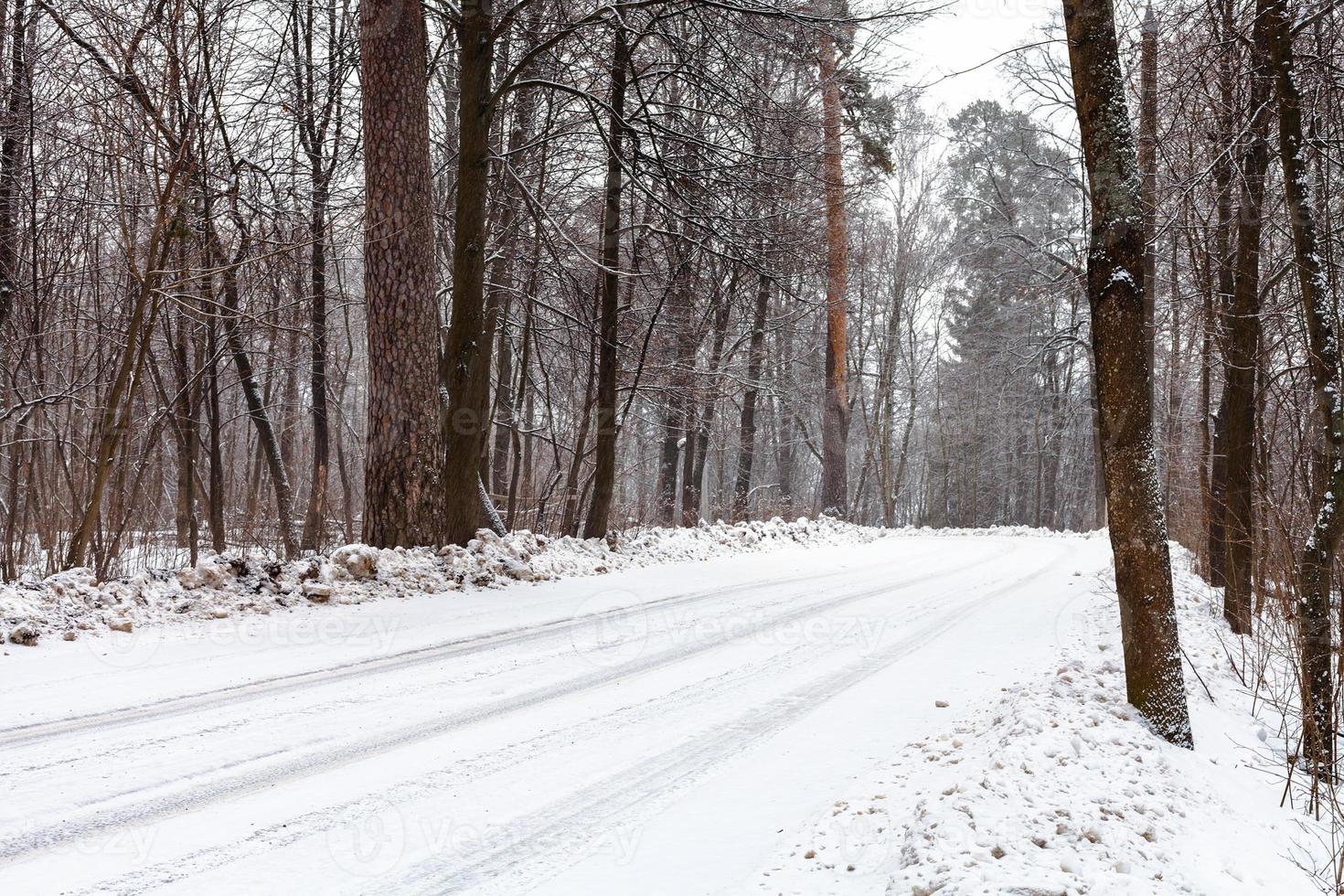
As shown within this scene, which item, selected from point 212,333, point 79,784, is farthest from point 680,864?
point 212,333

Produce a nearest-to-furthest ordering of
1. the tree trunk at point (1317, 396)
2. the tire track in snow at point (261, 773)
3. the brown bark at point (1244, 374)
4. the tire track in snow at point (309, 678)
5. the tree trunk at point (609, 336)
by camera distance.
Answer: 1. the tire track in snow at point (261, 773)
2. the tire track in snow at point (309, 678)
3. the tree trunk at point (1317, 396)
4. the brown bark at point (1244, 374)
5. the tree trunk at point (609, 336)

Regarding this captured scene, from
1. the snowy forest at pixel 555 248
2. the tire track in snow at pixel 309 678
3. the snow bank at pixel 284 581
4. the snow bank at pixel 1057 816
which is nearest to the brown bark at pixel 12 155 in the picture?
the snowy forest at pixel 555 248

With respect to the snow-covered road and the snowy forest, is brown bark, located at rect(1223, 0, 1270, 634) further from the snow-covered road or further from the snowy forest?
the snow-covered road

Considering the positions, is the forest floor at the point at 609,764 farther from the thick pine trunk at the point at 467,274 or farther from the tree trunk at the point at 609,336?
the tree trunk at the point at 609,336

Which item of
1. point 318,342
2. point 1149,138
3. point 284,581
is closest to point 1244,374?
point 1149,138

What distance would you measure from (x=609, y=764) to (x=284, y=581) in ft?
13.0

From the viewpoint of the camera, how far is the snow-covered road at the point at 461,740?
248 cm

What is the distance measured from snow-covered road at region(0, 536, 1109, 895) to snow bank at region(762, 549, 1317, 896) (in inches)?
8.5

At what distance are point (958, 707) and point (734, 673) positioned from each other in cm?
124

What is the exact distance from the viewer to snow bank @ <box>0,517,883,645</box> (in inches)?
196

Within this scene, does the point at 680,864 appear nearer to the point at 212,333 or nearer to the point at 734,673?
the point at 734,673

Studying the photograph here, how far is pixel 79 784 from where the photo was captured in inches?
114

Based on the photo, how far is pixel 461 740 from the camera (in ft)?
11.6

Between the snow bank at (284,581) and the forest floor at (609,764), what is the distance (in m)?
0.22
